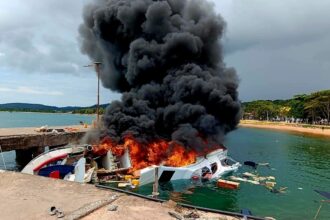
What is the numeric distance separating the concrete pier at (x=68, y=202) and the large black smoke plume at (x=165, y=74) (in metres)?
14.3

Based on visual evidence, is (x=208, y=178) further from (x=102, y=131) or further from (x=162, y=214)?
(x=162, y=214)

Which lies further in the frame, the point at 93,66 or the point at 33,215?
the point at 93,66

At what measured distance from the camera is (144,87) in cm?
3278

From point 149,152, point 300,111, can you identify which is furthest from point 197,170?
point 300,111

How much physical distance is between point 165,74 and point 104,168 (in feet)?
38.5

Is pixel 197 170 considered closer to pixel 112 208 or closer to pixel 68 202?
pixel 68 202

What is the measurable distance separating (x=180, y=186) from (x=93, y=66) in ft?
75.2

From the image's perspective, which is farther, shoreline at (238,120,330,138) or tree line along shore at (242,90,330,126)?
tree line along shore at (242,90,330,126)

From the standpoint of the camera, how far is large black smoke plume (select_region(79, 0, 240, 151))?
1233 inches

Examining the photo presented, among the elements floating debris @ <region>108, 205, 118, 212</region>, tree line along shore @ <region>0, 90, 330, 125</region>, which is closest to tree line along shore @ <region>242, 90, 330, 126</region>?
tree line along shore @ <region>0, 90, 330, 125</region>

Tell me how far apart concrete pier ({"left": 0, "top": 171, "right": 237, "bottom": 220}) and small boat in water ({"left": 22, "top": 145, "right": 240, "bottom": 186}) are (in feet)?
23.6

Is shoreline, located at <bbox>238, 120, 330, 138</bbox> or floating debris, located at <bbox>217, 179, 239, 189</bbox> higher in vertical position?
shoreline, located at <bbox>238, 120, 330, 138</bbox>

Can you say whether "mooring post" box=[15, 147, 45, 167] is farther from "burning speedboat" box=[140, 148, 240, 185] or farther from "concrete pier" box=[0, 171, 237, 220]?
"concrete pier" box=[0, 171, 237, 220]

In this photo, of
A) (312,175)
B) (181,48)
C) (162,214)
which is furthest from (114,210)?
(312,175)
